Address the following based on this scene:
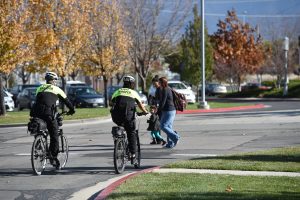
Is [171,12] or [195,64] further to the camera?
[195,64]

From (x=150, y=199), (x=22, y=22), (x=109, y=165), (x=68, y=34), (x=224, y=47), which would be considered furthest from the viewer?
(x=224, y=47)

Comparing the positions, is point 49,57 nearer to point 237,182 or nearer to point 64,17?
point 64,17

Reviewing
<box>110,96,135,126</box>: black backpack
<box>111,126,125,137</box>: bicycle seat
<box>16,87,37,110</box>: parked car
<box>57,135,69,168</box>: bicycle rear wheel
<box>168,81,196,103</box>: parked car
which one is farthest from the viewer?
<box>168,81,196,103</box>: parked car

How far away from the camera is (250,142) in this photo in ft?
56.2

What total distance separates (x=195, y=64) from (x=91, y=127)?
30470 millimetres

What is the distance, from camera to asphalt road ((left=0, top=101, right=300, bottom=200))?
1088cm

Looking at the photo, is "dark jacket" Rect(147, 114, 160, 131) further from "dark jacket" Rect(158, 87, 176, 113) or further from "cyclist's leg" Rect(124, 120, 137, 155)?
"cyclist's leg" Rect(124, 120, 137, 155)

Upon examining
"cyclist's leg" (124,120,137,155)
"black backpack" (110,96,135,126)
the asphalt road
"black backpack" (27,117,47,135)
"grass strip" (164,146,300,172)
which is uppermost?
"black backpack" (110,96,135,126)

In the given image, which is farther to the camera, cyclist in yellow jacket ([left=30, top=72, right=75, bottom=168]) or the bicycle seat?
cyclist in yellow jacket ([left=30, top=72, right=75, bottom=168])

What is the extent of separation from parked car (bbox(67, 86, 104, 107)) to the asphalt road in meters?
11.6

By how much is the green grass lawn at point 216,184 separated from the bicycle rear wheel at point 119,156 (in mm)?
831

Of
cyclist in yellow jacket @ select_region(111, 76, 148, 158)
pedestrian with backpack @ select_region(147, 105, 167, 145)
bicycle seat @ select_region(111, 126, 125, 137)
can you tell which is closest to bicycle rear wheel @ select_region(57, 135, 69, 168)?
cyclist in yellow jacket @ select_region(111, 76, 148, 158)

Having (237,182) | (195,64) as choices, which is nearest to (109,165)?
(237,182)

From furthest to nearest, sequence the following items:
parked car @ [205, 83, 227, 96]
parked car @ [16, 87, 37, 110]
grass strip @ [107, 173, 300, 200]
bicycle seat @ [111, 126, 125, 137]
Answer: parked car @ [205, 83, 227, 96]
parked car @ [16, 87, 37, 110]
bicycle seat @ [111, 126, 125, 137]
grass strip @ [107, 173, 300, 200]
